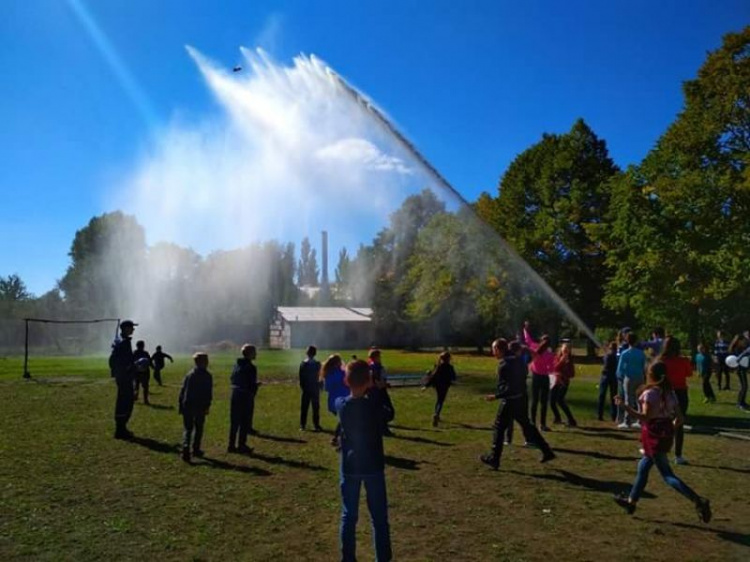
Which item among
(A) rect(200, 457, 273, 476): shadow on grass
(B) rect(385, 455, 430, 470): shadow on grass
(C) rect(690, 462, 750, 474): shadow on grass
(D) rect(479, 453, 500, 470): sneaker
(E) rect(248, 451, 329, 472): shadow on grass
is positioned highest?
(D) rect(479, 453, 500, 470): sneaker

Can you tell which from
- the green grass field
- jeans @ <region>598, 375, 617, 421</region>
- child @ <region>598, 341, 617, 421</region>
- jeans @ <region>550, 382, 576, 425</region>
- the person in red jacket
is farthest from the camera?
jeans @ <region>598, 375, 617, 421</region>

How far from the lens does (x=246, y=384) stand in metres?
12.6

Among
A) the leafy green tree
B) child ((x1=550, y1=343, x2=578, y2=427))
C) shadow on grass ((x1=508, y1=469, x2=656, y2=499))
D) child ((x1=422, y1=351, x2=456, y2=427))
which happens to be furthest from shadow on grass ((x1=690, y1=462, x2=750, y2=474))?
the leafy green tree

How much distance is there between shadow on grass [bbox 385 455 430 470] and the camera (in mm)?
10844

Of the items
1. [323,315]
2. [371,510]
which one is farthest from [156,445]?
[323,315]

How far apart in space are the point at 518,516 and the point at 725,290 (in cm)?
2676

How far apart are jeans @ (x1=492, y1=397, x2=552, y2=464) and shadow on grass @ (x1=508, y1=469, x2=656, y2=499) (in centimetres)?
41

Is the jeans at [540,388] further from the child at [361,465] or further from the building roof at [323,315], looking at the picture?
the building roof at [323,315]

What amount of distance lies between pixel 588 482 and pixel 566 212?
37.5 meters

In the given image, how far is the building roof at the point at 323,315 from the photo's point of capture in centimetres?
7419

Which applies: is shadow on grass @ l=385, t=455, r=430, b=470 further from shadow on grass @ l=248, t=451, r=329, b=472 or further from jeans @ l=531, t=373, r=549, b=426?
jeans @ l=531, t=373, r=549, b=426

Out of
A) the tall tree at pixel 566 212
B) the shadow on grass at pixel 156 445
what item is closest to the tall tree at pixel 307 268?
the tall tree at pixel 566 212

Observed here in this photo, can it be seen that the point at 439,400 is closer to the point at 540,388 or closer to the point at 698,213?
the point at 540,388

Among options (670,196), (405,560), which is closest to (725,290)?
(670,196)
